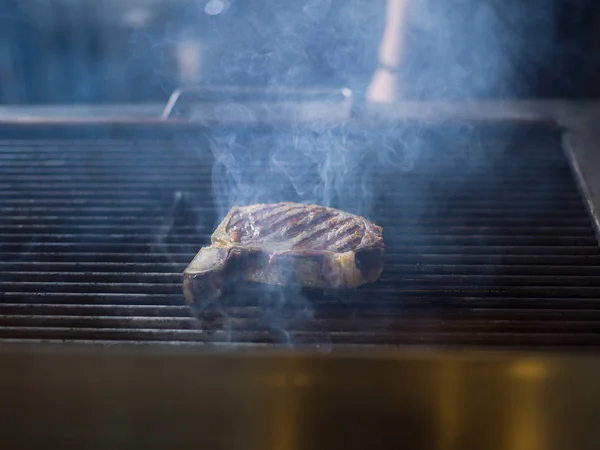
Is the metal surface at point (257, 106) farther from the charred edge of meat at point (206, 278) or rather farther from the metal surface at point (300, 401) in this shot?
the metal surface at point (300, 401)

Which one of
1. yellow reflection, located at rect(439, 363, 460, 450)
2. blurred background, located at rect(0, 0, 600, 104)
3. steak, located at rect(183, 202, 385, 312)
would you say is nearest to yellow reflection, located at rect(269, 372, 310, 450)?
yellow reflection, located at rect(439, 363, 460, 450)

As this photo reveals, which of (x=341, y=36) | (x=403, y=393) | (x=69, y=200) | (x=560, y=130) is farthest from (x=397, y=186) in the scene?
(x=341, y=36)

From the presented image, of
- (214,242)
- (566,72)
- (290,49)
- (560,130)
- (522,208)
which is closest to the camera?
(214,242)

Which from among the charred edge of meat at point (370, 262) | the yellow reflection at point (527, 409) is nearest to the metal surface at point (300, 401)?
the yellow reflection at point (527, 409)

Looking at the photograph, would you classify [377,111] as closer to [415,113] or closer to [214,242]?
[415,113]

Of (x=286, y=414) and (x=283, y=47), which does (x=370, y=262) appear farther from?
(x=283, y=47)

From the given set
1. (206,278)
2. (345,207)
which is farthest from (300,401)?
(345,207)

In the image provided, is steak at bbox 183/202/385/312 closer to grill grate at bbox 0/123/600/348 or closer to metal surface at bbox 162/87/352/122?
grill grate at bbox 0/123/600/348
